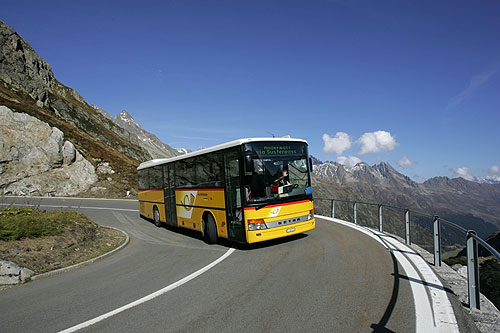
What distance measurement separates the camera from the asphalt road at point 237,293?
5066mm

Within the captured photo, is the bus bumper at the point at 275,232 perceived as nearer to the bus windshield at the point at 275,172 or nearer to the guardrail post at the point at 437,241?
the bus windshield at the point at 275,172

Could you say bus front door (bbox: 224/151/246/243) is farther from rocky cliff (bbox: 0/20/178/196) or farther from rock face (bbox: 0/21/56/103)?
rock face (bbox: 0/21/56/103)

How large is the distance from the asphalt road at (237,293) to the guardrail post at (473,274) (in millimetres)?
875

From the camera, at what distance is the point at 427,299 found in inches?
221

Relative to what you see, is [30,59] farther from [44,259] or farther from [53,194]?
[44,259]

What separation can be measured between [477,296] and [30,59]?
85345 mm

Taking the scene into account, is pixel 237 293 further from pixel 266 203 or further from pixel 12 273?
pixel 12 273

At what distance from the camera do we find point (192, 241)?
12.7 metres

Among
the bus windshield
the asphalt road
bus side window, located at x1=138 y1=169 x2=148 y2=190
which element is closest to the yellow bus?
the bus windshield

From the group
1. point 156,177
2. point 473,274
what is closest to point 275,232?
point 473,274

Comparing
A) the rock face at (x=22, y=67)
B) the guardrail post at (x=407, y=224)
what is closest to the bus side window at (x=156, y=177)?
the guardrail post at (x=407, y=224)

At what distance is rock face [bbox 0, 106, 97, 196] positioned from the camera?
3394 cm

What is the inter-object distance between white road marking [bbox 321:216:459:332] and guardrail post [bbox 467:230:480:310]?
1.16 ft

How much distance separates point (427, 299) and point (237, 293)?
130 inches
